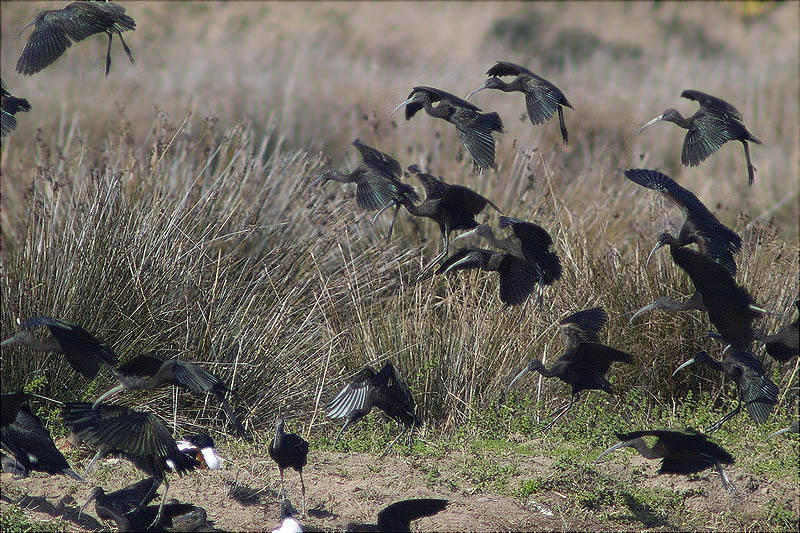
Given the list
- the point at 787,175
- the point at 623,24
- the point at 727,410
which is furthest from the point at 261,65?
the point at 727,410

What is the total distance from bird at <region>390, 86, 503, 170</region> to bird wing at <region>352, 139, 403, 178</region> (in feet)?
0.95

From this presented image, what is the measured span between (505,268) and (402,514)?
1.33 m

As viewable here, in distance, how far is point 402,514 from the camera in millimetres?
3805

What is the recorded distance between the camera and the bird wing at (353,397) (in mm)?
4246

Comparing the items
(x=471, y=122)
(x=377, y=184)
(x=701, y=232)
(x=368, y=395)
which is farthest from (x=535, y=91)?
(x=368, y=395)

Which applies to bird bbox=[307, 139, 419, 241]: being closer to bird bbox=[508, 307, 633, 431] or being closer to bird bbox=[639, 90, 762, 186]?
bird bbox=[508, 307, 633, 431]

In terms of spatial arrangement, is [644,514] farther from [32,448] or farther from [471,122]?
[32,448]

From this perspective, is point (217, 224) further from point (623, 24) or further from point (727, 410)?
point (623, 24)

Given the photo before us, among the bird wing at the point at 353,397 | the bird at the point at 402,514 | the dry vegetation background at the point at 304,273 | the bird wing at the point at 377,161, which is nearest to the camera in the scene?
the bird at the point at 402,514

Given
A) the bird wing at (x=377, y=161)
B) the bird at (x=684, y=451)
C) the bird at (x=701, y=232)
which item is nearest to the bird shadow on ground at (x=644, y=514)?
the bird at (x=684, y=451)

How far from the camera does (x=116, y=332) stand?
5.22m

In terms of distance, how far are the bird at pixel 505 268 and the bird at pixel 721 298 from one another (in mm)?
613

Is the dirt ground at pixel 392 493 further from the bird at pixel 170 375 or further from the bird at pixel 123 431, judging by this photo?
the bird at pixel 170 375

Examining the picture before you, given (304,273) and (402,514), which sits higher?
(304,273)
